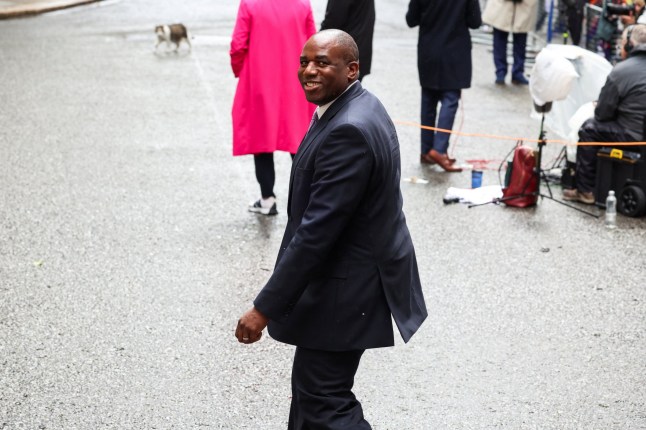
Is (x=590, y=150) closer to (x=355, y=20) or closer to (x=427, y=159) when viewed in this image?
(x=427, y=159)

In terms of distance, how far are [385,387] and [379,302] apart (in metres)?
1.69

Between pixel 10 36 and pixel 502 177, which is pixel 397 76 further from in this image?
pixel 10 36

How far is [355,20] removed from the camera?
975 centimetres

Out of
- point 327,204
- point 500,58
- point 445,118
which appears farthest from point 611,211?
point 500,58

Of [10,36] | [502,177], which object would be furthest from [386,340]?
[10,36]

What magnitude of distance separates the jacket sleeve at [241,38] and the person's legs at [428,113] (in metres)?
2.78

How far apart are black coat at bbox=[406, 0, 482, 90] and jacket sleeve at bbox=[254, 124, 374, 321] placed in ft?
21.9

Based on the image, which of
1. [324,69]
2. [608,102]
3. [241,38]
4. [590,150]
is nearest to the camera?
[324,69]

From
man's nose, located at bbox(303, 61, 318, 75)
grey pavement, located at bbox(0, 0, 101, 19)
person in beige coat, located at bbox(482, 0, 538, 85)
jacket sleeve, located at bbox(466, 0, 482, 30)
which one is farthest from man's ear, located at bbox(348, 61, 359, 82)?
grey pavement, located at bbox(0, 0, 101, 19)

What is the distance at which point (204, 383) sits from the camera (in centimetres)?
559

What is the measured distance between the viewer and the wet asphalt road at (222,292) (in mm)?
5387

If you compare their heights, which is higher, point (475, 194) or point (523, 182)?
point (523, 182)

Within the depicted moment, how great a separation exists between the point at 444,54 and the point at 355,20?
1.06 meters

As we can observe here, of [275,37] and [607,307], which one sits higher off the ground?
[275,37]
